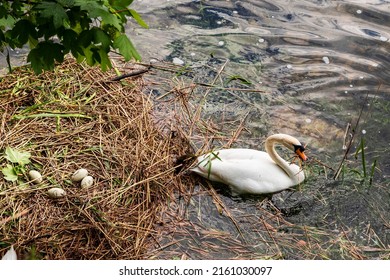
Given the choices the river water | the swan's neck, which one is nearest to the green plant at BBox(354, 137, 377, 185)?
the river water

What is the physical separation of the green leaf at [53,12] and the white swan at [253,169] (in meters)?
2.06

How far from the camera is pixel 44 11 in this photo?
239 cm

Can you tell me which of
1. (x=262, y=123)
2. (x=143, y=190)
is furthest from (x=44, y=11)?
(x=262, y=123)

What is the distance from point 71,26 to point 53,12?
20 centimetres

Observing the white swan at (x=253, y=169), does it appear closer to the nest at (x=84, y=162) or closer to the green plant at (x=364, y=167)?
the nest at (x=84, y=162)

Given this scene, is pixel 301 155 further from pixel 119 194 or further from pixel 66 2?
pixel 66 2

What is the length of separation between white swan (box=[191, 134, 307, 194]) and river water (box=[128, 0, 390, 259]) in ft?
0.33

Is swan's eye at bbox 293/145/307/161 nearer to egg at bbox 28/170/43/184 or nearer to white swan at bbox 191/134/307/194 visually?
white swan at bbox 191/134/307/194

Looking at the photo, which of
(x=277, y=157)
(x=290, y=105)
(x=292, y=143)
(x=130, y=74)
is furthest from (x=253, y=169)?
(x=130, y=74)

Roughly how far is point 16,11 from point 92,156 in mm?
1508

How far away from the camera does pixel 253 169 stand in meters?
4.29

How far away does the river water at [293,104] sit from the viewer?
404 cm

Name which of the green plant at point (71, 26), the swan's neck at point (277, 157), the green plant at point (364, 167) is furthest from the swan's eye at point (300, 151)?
the green plant at point (71, 26)

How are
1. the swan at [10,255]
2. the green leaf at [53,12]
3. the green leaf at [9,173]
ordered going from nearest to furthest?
the green leaf at [53,12]
the swan at [10,255]
the green leaf at [9,173]
